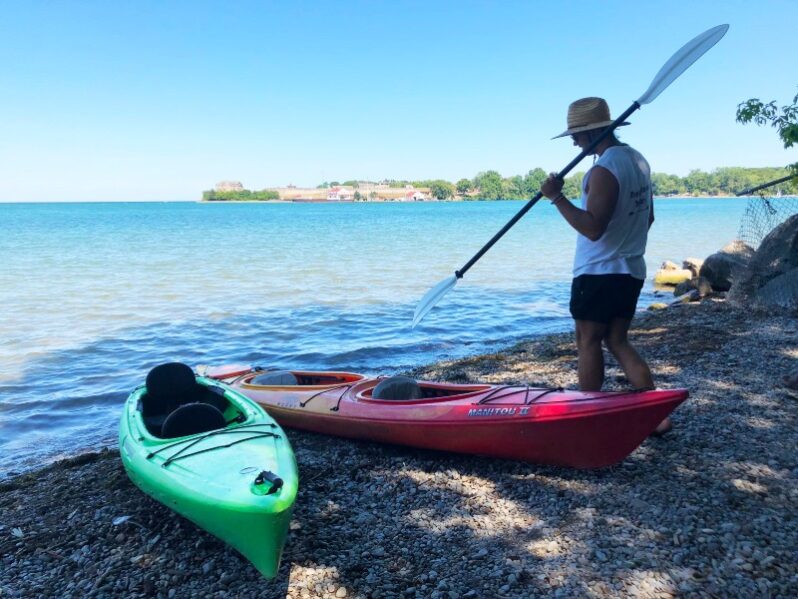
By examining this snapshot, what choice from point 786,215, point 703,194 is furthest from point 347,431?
point 703,194

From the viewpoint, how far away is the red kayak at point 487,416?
11.6 ft

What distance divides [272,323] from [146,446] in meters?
7.29

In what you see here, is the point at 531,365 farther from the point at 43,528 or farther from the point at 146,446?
the point at 43,528

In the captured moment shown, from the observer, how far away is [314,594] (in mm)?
2748

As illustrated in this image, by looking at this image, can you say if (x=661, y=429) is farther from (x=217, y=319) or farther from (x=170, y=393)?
(x=217, y=319)

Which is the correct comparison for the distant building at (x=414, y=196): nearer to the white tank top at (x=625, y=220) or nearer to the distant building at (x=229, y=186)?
the distant building at (x=229, y=186)

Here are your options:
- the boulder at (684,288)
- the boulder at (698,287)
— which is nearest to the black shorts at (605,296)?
the boulder at (698,287)

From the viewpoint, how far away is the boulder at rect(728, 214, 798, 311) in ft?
27.8

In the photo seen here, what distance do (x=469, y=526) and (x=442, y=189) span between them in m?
144

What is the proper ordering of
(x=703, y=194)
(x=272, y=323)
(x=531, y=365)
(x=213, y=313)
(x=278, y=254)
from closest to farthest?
(x=531, y=365)
(x=272, y=323)
(x=213, y=313)
(x=278, y=254)
(x=703, y=194)

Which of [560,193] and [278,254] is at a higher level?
[560,193]

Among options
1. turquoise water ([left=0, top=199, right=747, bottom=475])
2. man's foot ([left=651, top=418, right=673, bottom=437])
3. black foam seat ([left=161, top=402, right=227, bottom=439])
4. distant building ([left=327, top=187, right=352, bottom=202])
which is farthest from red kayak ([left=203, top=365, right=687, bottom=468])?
distant building ([left=327, top=187, right=352, bottom=202])

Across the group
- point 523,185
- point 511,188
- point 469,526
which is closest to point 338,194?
point 511,188

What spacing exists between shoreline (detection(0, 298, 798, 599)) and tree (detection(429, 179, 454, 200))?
465 feet
